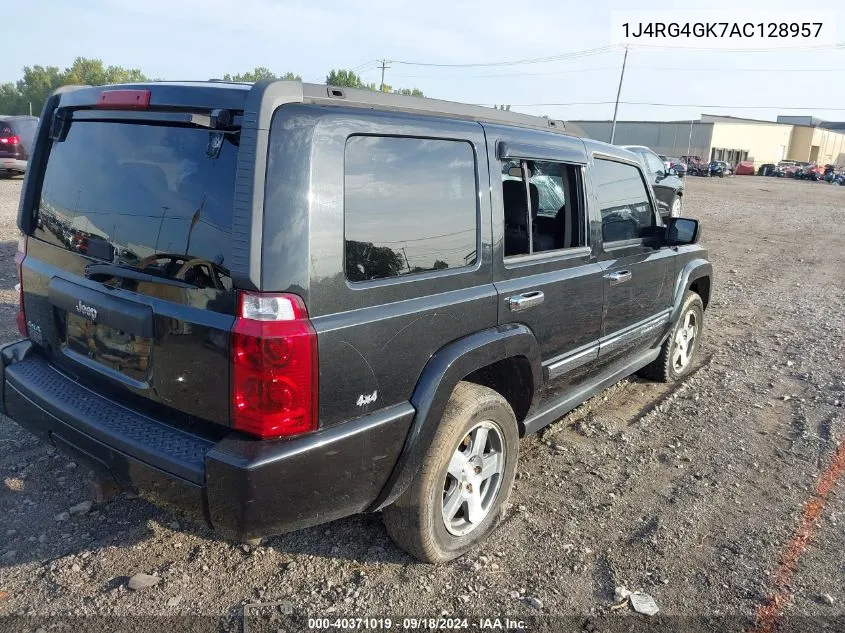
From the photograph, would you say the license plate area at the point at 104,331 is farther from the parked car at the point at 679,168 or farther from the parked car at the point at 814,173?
the parked car at the point at 814,173

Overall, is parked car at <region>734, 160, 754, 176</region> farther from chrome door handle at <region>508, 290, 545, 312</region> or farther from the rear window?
the rear window

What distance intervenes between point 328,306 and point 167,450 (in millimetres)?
763

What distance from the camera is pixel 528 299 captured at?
10.2ft

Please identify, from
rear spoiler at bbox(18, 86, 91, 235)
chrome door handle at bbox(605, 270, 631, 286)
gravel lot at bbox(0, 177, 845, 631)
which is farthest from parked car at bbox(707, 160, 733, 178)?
rear spoiler at bbox(18, 86, 91, 235)

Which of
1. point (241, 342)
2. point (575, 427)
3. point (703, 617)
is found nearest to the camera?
point (241, 342)

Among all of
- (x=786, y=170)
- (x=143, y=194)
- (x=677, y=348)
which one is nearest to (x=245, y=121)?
(x=143, y=194)

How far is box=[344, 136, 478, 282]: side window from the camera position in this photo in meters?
2.36

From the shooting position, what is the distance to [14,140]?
51.3 feet

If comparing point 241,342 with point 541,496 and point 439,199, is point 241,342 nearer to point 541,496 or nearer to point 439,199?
point 439,199

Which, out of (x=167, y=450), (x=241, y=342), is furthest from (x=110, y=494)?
(x=241, y=342)

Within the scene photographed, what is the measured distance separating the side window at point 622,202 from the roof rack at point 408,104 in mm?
518

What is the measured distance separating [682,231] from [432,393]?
2.61 meters

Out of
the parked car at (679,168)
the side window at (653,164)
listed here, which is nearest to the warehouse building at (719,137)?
the parked car at (679,168)

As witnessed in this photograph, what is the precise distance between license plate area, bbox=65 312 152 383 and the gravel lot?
91 cm
